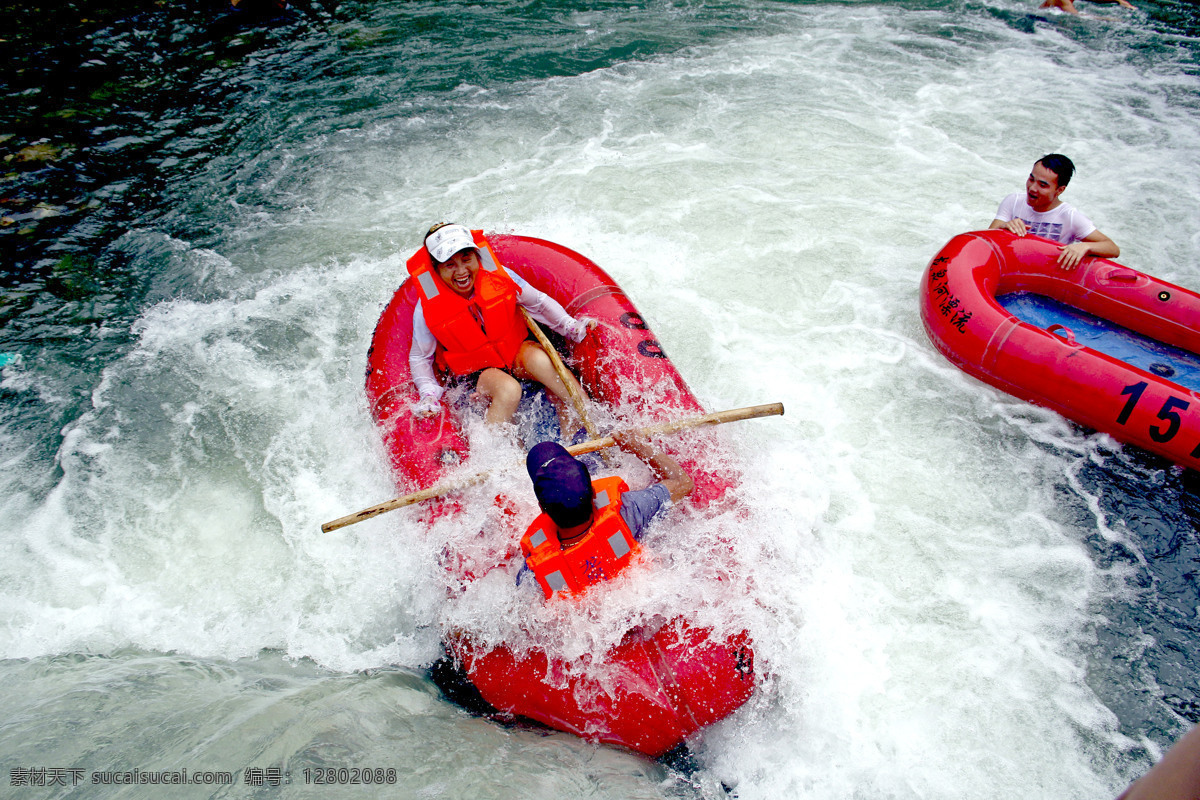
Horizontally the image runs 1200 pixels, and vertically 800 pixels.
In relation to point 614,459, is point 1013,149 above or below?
above

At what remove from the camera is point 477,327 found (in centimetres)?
363

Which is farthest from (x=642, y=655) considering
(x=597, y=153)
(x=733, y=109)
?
(x=733, y=109)

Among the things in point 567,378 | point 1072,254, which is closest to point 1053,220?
point 1072,254

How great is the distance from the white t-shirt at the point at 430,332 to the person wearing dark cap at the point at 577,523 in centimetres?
137

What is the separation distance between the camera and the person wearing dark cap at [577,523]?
2.37 m

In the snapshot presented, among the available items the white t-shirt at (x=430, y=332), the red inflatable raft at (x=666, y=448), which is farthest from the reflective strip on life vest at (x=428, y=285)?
the red inflatable raft at (x=666, y=448)

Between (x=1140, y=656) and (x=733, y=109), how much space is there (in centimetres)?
627

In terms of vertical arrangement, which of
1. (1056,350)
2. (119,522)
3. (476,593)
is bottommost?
(119,522)

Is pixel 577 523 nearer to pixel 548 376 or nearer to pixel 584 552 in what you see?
pixel 584 552

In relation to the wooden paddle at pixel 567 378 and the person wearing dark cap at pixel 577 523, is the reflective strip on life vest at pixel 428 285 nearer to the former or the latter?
the wooden paddle at pixel 567 378

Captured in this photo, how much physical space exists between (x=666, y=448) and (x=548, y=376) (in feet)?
2.75

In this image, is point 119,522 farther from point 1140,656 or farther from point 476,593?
point 1140,656

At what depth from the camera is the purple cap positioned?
2.35m

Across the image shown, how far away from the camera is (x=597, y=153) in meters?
6.82
